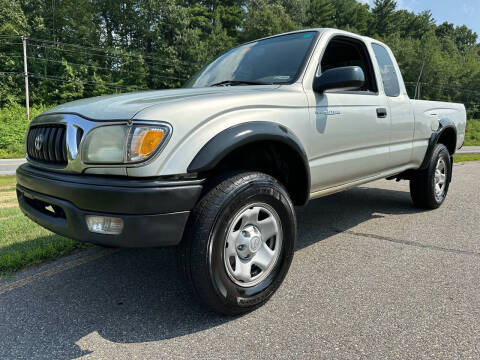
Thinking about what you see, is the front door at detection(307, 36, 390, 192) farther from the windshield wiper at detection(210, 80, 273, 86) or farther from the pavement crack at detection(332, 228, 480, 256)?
the pavement crack at detection(332, 228, 480, 256)

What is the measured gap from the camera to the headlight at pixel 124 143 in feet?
6.31

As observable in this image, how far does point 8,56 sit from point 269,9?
28632 mm

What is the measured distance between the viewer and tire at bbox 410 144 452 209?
4598 millimetres

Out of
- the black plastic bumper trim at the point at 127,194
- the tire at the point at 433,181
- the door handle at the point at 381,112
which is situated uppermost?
the door handle at the point at 381,112

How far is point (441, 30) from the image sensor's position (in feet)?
276

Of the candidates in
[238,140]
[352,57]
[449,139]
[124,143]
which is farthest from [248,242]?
[449,139]

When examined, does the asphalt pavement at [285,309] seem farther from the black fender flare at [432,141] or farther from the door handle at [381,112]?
the door handle at [381,112]

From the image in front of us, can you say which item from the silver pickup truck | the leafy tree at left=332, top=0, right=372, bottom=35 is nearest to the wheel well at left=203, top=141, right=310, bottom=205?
the silver pickup truck

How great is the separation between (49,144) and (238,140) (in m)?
1.19

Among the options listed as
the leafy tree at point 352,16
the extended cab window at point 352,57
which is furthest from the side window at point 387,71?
the leafy tree at point 352,16

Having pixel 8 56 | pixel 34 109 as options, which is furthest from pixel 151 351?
pixel 8 56

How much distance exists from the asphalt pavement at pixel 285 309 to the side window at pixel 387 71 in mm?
1559

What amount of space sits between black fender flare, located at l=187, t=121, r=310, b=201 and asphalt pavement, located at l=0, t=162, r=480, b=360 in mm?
947

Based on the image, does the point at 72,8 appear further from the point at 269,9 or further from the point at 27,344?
the point at 27,344
